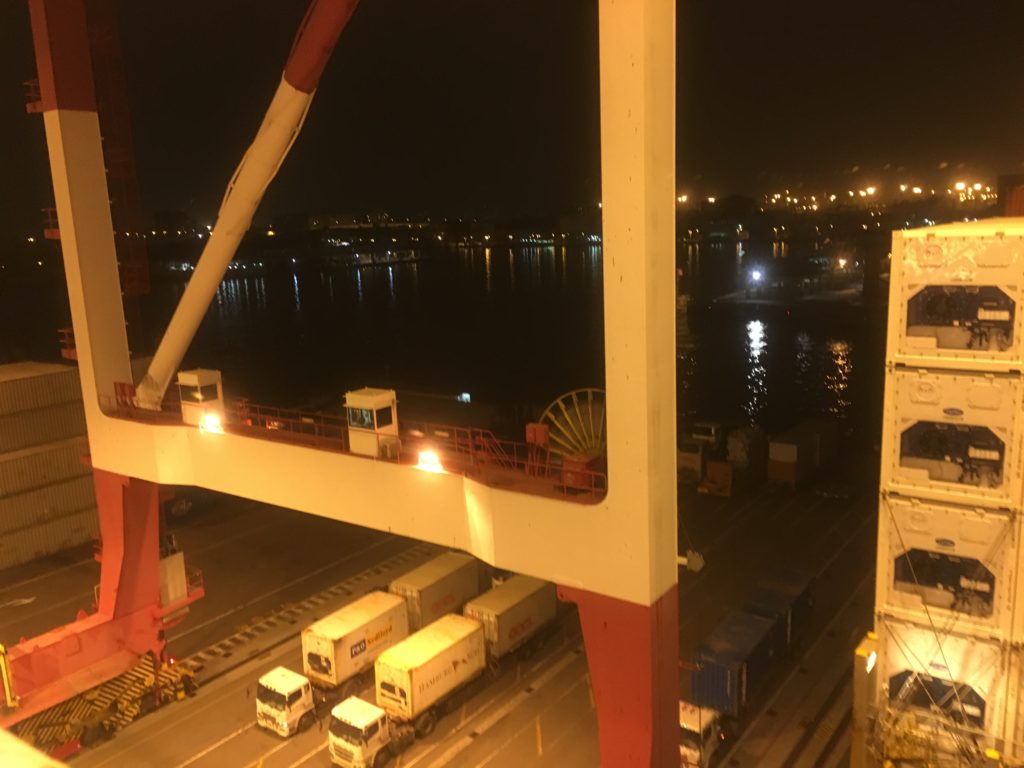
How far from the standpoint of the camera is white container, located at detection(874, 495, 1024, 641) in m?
10.9

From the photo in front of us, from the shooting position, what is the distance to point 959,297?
1090 centimetres

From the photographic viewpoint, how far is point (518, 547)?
40.4 ft

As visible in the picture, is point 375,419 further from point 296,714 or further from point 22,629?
point 22,629

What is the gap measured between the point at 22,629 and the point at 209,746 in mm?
10448

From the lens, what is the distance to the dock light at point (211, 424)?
631 inches

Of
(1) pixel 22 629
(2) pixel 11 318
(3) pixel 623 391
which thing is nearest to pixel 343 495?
(3) pixel 623 391

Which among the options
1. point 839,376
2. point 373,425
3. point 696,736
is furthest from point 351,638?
point 839,376

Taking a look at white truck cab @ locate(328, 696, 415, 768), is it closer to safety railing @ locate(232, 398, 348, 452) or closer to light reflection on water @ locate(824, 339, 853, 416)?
safety railing @ locate(232, 398, 348, 452)

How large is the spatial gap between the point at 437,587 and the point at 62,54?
15.5 m

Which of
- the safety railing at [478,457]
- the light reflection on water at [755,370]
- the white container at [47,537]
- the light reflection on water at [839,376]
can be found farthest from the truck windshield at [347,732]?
the light reflection on water at [839,376]

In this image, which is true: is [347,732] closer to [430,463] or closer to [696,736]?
[430,463]

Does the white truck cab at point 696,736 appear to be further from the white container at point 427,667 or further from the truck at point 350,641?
the truck at point 350,641

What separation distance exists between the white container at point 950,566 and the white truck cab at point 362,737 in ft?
33.6

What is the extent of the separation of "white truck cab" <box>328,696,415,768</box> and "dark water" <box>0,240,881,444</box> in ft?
84.8
